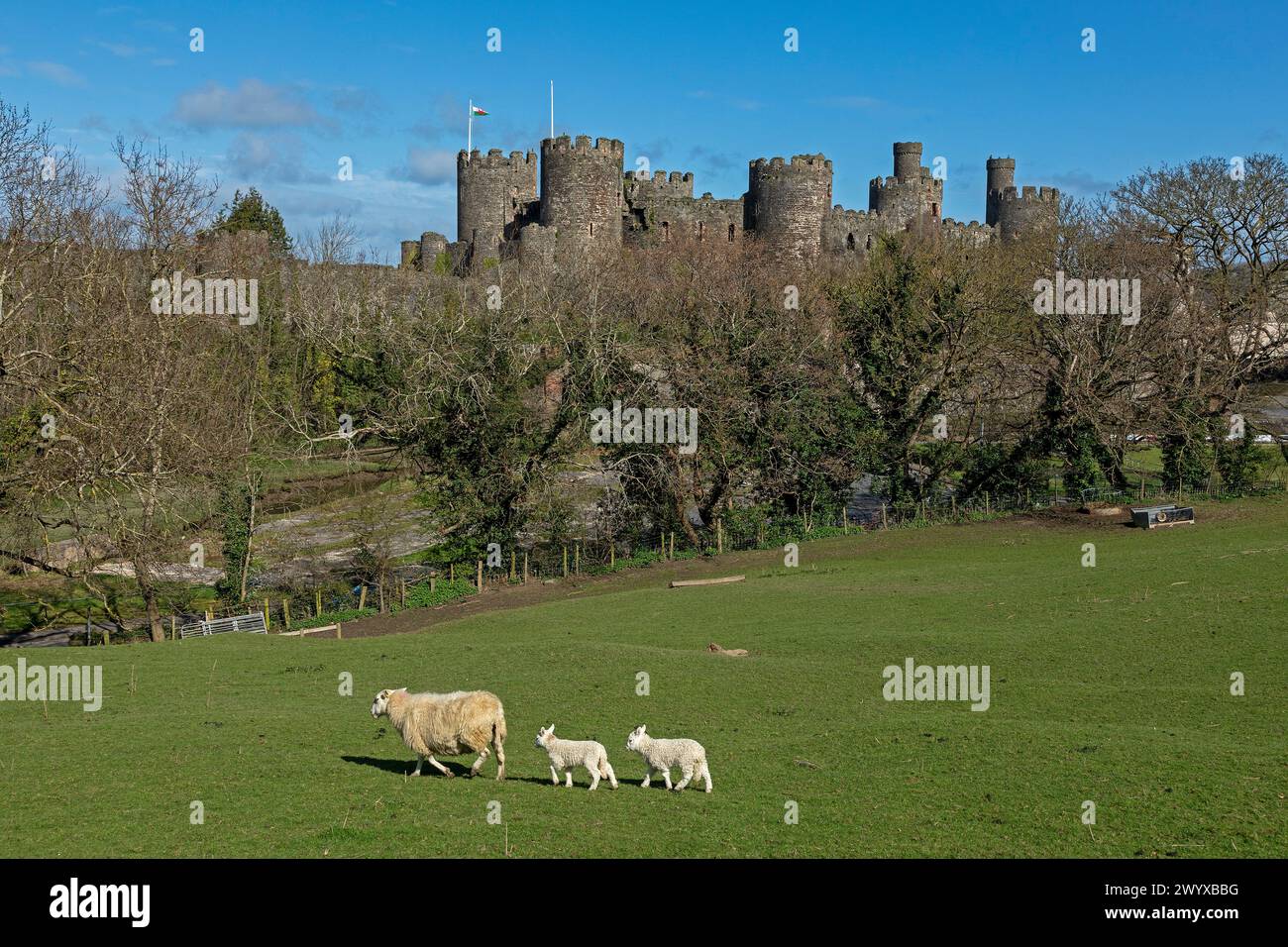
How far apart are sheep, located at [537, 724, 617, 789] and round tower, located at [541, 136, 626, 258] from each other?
65332mm

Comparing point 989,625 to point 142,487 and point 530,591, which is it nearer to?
point 530,591

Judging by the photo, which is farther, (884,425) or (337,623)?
(884,425)

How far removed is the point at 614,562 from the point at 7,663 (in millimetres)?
23156

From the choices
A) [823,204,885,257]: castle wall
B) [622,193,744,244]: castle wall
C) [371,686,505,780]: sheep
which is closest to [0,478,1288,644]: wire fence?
[371,686,505,780]: sheep

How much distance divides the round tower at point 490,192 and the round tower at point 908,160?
1350 inches

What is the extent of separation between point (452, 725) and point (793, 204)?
234 ft

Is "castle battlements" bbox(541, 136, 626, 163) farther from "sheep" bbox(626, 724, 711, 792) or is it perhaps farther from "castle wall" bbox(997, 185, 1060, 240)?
"sheep" bbox(626, 724, 711, 792)

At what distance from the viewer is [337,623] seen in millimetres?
38281

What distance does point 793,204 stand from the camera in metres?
83.1

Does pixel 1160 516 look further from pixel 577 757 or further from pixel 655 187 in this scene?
pixel 655 187

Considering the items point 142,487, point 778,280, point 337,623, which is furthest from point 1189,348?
point 142,487

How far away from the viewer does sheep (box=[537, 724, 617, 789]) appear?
53.2ft
